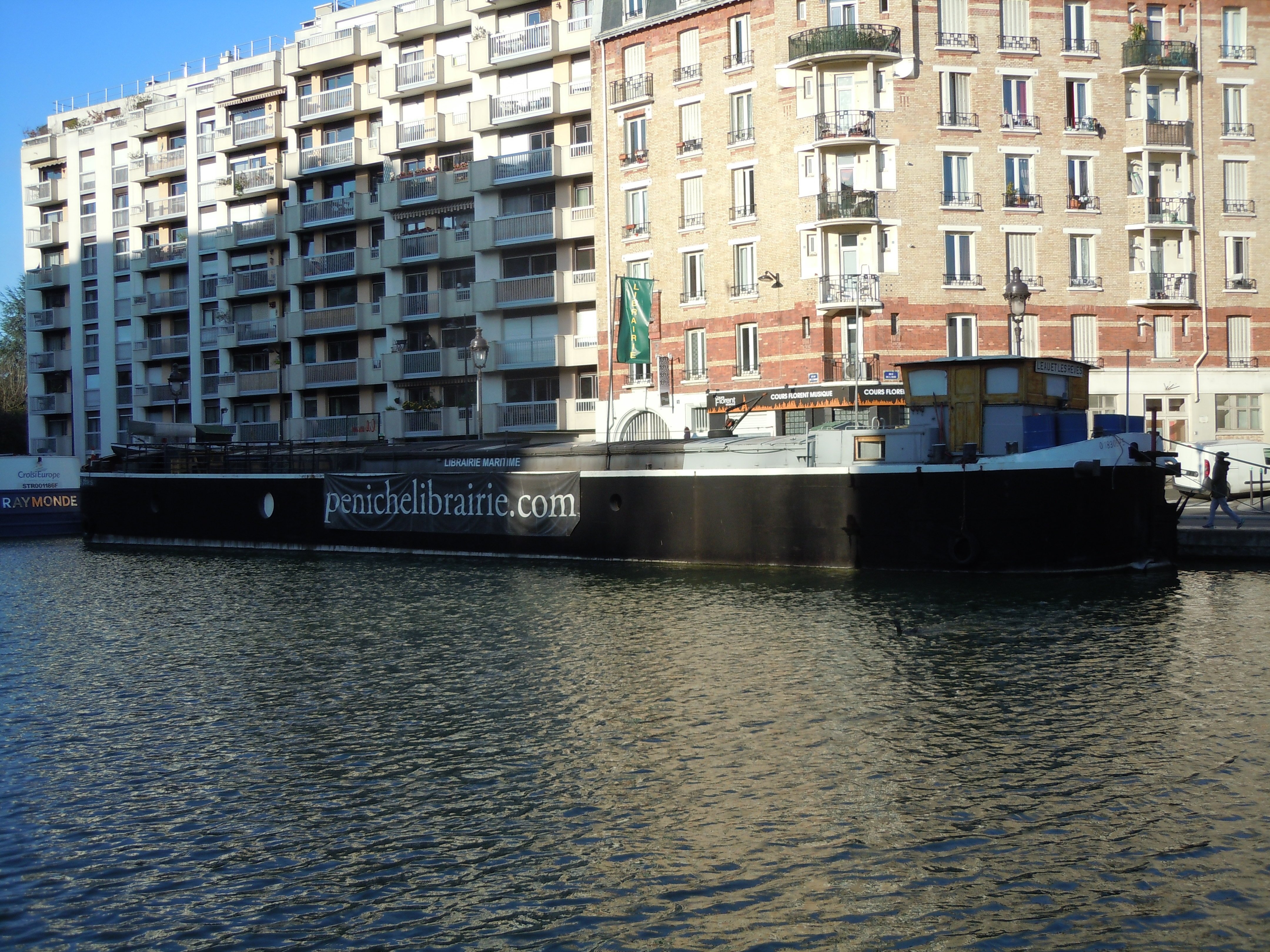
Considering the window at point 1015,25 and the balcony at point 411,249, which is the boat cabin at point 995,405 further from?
the balcony at point 411,249

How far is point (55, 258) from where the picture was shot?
89.8 metres

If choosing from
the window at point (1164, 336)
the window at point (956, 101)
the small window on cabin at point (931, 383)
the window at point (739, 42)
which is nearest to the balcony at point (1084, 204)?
the window at point (956, 101)

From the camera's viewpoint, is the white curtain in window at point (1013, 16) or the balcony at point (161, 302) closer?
the white curtain in window at point (1013, 16)

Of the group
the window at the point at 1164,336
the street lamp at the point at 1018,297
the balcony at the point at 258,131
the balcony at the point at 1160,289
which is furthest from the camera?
the balcony at the point at 258,131

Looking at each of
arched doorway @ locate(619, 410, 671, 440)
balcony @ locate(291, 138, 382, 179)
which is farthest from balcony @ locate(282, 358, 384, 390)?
arched doorway @ locate(619, 410, 671, 440)

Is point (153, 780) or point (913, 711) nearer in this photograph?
point (153, 780)

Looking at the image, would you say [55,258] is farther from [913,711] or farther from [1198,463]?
[913,711]

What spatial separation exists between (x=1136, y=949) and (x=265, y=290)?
71.6 metres

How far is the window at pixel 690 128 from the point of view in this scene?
53.6 meters

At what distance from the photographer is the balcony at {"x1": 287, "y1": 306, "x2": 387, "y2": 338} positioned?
69.1m

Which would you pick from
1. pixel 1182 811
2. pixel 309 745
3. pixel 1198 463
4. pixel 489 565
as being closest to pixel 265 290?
pixel 489 565

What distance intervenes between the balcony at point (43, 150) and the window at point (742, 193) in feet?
187

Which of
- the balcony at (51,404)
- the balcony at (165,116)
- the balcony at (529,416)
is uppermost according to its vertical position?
the balcony at (165,116)

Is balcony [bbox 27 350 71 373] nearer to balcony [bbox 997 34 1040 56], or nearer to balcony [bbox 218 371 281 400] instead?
balcony [bbox 218 371 281 400]
